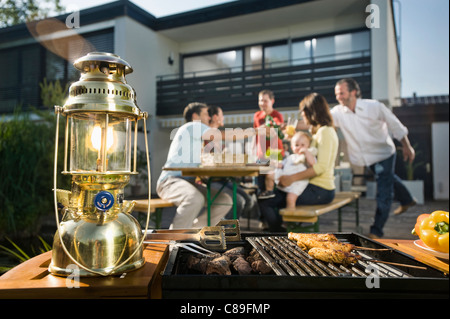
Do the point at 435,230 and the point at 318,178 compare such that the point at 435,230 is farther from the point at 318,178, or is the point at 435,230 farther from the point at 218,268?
the point at 318,178

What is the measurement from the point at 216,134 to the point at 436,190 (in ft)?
29.2

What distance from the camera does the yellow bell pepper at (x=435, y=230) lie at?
1.13 meters

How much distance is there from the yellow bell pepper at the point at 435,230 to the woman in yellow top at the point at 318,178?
227 centimetres

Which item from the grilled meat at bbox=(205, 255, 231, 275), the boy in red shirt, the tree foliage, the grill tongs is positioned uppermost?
the tree foliage

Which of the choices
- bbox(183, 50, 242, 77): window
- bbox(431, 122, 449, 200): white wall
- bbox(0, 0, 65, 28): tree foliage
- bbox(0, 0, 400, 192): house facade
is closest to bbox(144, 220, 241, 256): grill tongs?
bbox(0, 0, 400, 192): house facade

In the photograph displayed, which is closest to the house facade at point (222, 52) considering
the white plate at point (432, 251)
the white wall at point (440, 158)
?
the white wall at point (440, 158)

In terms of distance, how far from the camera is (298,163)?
12.1 feet

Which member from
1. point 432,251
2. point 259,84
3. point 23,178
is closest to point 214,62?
point 259,84

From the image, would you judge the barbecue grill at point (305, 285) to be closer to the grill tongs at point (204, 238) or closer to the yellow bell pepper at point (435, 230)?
the yellow bell pepper at point (435, 230)

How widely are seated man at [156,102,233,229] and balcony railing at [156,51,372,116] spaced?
6391mm

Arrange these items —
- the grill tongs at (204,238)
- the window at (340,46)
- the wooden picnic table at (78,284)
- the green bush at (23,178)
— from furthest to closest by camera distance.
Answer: the window at (340,46) → the green bush at (23,178) → the grill tongs at (204,238) → the wooden picnic table at (78,284)

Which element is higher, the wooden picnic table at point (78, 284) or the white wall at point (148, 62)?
the white wall at point (148, 62)

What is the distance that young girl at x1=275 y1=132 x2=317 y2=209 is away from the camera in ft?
11.6

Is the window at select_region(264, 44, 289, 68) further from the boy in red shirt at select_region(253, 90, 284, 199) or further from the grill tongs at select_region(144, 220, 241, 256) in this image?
the grill tongs at select_region(144, 220, 241, 256)
